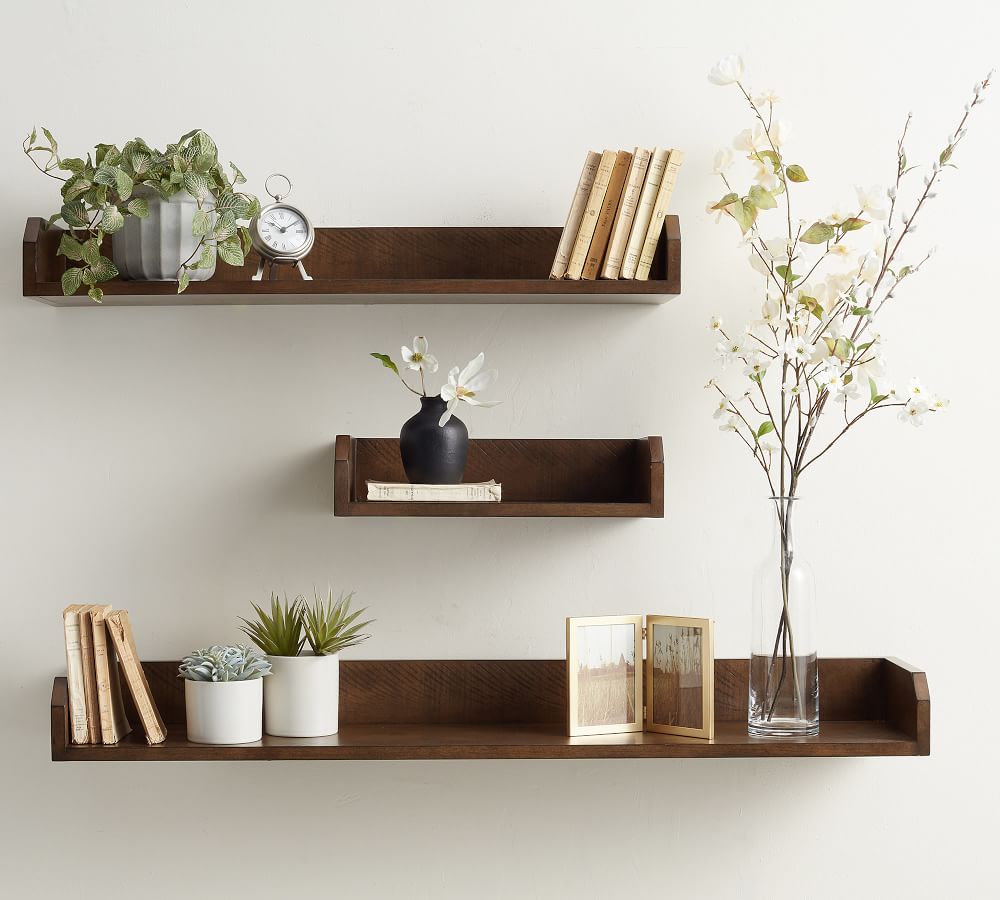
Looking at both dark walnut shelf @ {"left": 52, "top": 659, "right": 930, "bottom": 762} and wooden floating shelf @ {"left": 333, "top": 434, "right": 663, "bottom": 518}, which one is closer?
dark walnut shelf @ {"left": 52, "top": 659, "right": 930, "bottom": 762}

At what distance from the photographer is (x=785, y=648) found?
1458mm

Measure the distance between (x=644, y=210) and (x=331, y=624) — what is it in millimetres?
731

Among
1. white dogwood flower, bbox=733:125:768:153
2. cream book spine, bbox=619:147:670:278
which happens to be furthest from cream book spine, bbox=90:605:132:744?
white dogwood flower, bbox=733:125:768:153

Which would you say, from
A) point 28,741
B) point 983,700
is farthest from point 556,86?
point 28,741

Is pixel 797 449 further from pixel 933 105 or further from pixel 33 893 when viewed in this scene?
pixel 33 893

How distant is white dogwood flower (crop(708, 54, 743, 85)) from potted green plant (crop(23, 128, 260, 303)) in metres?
0.67

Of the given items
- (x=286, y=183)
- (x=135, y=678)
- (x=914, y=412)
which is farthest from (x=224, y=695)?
(x=914, y=412)

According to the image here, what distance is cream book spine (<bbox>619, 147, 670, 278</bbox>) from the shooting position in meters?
1.44

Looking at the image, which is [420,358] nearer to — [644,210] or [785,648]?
[644,210]

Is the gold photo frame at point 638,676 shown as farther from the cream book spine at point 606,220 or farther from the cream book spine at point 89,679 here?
the cream book spine at point 89,679

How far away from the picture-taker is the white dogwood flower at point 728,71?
57.4 inches

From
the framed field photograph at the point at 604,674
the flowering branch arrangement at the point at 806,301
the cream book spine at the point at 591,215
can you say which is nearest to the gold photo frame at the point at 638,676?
the framed field photograph at the point at 604,674

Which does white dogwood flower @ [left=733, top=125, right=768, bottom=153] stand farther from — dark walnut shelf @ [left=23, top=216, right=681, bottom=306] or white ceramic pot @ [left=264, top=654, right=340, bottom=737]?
white ceramic pot @ [left=264, top=654, right=340, bottom=737]

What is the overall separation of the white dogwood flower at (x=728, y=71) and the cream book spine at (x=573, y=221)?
20 cm
